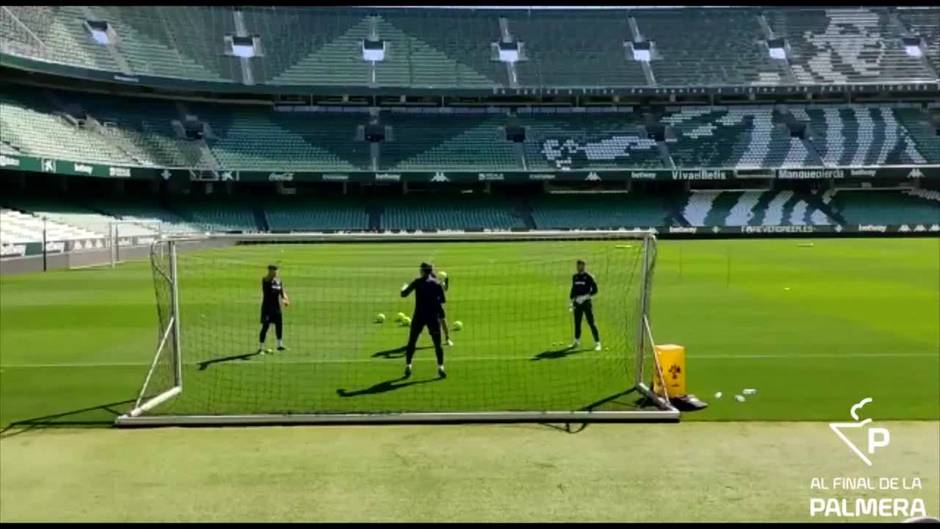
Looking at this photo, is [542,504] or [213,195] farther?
[213,195]

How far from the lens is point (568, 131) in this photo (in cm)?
6712

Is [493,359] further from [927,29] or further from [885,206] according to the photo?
[927,29]

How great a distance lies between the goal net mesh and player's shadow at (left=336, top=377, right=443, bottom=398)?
0.11 feet

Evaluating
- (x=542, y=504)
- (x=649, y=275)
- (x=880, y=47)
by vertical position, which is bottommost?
(x=542, y=504)

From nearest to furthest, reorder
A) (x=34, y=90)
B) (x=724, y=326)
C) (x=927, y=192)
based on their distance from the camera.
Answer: (x=724, y=326)
(x=34, y=90)
(x=927, y=192)

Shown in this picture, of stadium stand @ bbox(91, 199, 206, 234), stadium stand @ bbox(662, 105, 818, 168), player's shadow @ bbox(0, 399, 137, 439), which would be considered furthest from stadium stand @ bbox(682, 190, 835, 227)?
player's shadow @ bbox(0, 399, 137, 439)

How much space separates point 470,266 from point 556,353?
16839 millimetres

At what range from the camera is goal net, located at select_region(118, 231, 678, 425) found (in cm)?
1154

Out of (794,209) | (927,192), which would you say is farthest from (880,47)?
(794,209)

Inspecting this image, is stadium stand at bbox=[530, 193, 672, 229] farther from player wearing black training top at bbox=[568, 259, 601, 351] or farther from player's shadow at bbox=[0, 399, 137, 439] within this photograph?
player's shadow at bbox=[0, 399, 137, 439]

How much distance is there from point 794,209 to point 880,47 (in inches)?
729

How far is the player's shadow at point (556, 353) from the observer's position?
50.6ft

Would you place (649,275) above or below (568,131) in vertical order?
below

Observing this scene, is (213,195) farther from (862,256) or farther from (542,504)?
(542,504)
